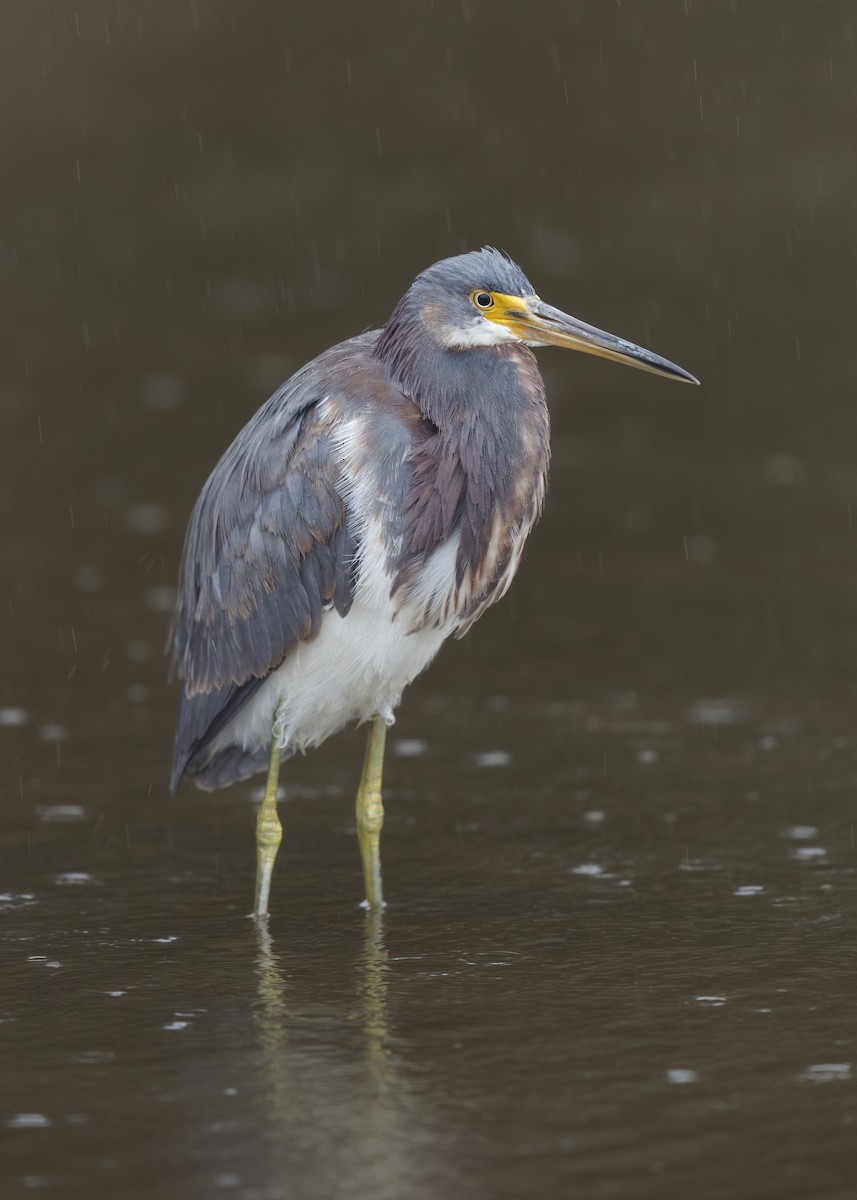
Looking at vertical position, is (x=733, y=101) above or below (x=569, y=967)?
above

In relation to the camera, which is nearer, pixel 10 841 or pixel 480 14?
pixel 10 841

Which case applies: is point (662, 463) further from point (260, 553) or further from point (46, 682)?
point (260, 553)

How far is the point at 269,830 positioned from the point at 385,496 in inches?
50.3

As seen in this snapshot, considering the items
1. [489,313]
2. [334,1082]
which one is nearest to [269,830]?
[334,1082]


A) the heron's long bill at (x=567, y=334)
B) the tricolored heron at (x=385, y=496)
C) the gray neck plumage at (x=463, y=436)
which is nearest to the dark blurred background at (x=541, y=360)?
the tricolored heron at (x=385, y=496)

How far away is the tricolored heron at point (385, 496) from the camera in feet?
21.5

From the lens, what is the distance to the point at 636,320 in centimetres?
1628

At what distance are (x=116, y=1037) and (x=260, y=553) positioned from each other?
6.06ft

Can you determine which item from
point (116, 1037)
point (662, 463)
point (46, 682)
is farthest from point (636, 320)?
point (116, 1037)

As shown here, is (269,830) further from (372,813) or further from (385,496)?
(385,496)

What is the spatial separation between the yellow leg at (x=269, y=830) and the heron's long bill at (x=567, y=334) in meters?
1.64

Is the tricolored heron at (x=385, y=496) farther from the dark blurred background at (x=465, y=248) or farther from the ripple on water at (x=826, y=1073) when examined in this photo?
the ripple on water at (x=826, y=1073)

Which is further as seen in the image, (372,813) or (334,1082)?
(372,813)

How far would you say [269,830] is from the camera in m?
6.97
